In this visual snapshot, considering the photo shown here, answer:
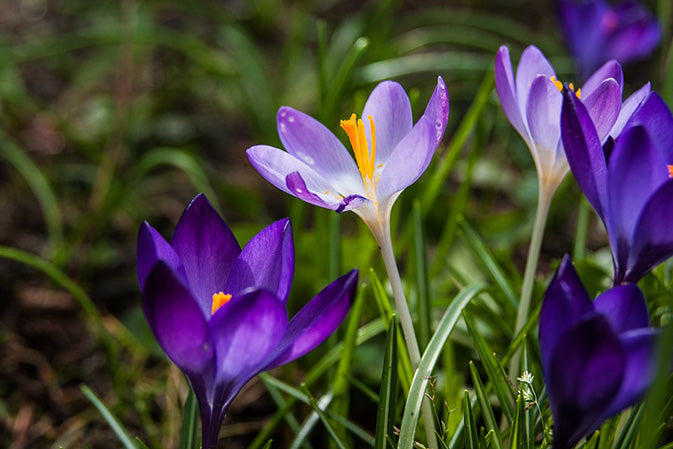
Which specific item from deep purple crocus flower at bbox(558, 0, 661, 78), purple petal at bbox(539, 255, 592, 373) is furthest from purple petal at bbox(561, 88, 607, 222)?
deep purple crocus flower at bbox(558, 0, 661, 78)

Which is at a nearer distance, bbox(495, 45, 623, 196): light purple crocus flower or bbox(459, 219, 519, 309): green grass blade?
bbox(495, 45, 623, 196): light purple crocus flower

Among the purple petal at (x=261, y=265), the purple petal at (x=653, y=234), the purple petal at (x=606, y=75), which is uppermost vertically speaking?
the purple petal at (x=606, y=75)

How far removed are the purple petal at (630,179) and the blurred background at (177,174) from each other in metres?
0.40

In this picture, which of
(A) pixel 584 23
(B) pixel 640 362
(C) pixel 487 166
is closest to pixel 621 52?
(A) pixel 584 23

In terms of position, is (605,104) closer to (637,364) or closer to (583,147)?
(583,147)

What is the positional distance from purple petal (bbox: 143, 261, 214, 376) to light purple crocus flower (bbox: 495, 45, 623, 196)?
0.41m

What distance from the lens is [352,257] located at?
4.37 feet

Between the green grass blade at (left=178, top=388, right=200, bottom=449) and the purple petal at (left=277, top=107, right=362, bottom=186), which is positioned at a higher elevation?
the purple petal at (left=277, top=107, right=362, bottom=186)

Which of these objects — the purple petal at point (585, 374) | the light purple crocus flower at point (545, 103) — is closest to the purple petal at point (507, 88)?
the light purple crocus flower at point (545, 103)

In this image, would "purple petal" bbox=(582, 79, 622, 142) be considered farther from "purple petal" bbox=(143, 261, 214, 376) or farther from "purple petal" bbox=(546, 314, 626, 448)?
"purple petal" bbox=(143, 261, 214, 376)

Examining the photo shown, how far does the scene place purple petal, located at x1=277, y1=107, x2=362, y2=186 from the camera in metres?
0.77

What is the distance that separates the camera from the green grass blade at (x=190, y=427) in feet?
2.66

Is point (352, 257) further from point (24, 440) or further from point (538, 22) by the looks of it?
point (538, 22)

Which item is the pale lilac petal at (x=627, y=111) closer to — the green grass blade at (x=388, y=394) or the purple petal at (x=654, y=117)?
the purple petal at (x=654, y=117)
